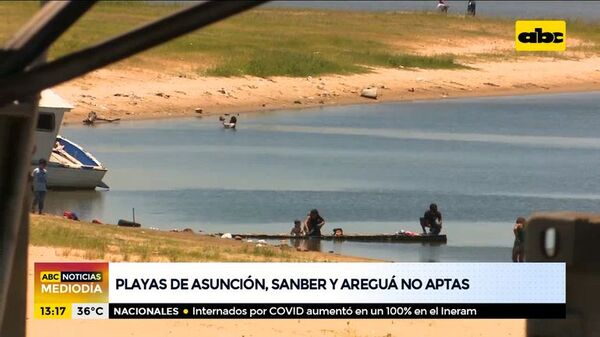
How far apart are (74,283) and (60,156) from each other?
25.2 metres

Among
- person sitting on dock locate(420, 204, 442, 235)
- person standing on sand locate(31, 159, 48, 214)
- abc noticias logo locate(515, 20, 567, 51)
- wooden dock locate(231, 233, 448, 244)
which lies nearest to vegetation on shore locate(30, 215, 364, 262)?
wooden dock locate(231, 233, 448, 244)

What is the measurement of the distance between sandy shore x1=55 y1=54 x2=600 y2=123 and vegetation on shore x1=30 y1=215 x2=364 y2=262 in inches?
1033

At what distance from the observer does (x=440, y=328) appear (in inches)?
523

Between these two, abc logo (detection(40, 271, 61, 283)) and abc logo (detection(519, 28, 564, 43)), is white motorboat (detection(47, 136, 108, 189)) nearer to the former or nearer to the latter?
abc logo (detection(40, 271, 61, 283))

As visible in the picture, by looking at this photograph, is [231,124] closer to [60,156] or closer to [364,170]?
[364,170]

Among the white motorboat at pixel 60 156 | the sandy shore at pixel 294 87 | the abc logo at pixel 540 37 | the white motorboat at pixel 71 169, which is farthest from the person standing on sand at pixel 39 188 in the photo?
the abc logo at pixel 540 37

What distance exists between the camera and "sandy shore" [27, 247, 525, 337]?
11.7 metres

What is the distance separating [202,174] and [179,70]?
63.4ft

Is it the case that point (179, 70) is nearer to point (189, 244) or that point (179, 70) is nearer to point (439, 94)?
point (439, 94)

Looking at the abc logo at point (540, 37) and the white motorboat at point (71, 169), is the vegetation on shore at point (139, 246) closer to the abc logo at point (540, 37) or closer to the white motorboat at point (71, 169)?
the white motorboat at point (71, 169)

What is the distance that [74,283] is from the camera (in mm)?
10523

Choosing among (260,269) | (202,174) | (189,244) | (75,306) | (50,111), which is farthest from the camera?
(202,174)

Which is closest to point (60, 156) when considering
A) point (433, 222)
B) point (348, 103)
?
point (433, 222)

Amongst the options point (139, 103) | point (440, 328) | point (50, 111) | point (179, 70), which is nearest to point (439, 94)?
point (179, 70)
